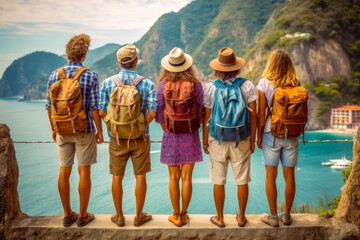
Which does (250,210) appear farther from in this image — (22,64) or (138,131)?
(22,64)

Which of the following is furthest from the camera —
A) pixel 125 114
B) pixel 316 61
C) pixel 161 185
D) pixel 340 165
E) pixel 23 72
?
pixel 23 72

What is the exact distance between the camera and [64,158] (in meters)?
2.37

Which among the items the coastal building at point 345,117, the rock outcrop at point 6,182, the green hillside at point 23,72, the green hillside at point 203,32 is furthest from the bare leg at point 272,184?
the green hillside at point 23,72

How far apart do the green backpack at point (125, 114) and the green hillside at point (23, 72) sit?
158887 mm

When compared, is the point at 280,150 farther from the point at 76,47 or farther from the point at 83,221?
the point at 76,47

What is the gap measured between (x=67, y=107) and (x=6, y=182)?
953mm

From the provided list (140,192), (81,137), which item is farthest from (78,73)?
(140,192)

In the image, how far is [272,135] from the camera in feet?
7.63

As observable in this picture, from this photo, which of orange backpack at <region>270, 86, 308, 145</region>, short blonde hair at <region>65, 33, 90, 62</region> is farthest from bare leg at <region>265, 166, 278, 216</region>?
short blonde hair at <region>65, 33, 90, 62</region>

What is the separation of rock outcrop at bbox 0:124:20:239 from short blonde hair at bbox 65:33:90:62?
97 cm

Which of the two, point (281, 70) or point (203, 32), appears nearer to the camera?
point (281, 70)

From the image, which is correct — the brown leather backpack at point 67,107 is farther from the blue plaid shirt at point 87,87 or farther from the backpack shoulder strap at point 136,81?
the backpack shoulder strap at point 136,81

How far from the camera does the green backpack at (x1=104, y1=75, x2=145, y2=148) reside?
2.16 meters

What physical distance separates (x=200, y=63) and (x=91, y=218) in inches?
4350
